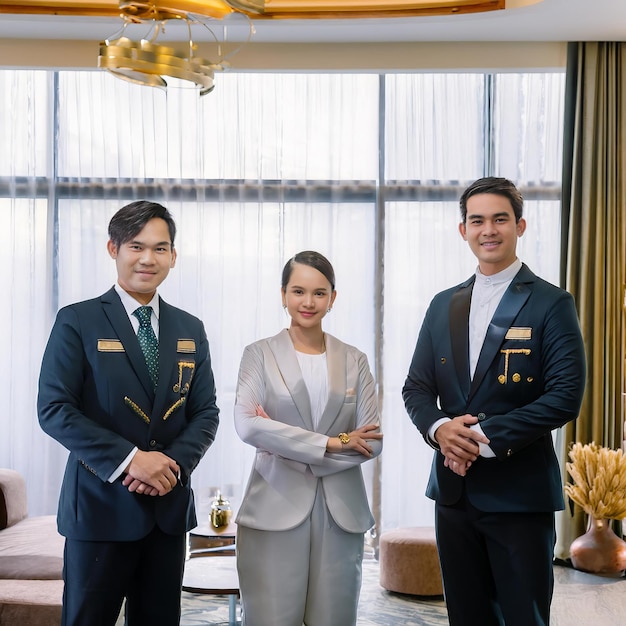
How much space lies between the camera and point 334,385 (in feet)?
9.73

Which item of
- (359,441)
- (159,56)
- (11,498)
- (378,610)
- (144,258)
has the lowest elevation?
(378,610)

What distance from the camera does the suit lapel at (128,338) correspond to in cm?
257

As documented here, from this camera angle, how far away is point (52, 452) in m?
5.58

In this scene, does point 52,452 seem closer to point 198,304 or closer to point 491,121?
point 198,304

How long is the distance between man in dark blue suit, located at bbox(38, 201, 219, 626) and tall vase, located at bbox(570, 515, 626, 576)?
2920 mm

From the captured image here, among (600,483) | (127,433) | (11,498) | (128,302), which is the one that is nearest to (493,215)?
(128,302)

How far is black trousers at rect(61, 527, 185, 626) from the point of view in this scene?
8.13 feet

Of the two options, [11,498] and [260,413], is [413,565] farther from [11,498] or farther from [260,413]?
[11,498]

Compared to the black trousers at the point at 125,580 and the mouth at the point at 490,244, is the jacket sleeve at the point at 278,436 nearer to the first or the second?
the black trousers at the point at 125,580

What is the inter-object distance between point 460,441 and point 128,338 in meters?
1.05

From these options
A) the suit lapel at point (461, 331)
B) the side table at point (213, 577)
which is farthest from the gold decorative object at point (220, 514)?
the suit lapel at point (461, 331)

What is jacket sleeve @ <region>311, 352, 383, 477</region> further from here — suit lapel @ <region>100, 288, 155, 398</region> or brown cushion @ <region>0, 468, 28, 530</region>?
brown cushion @ <region>0, 468, 28, 530</region>

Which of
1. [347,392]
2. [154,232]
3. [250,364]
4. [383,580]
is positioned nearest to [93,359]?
[154,232]

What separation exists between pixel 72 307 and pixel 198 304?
297 cm
